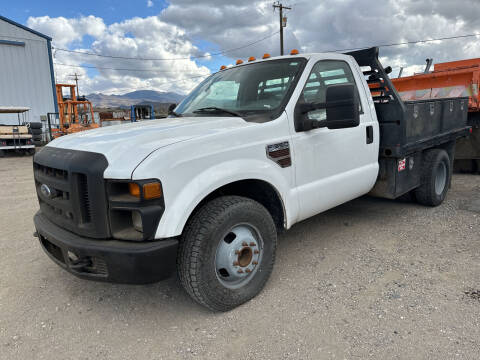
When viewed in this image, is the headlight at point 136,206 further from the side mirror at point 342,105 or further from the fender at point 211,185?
the side mirror at point 342,105

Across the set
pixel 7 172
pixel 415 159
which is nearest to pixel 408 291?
pixel 415 159

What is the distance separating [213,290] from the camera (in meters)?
2.47

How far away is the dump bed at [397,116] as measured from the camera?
3.87 m

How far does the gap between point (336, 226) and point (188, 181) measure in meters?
2.64

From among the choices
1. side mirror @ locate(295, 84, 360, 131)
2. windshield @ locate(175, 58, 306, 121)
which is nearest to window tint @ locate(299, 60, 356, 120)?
windshield @ locate(175, 58, 306, 121)

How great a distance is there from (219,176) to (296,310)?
1.15 meters

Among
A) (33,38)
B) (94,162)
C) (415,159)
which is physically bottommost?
(415,159)

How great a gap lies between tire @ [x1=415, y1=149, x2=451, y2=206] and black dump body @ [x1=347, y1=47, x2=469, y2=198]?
0.14 meters

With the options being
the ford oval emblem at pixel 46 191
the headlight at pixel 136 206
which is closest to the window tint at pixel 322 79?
the headlight at pixel 136 206

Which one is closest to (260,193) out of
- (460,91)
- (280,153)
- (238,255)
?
(280,153)

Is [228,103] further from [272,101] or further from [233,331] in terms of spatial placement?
[233,331]

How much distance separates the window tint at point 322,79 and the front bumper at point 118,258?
1.73 m

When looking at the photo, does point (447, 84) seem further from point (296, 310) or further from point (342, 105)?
point (296, 310)

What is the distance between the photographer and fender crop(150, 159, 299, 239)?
7.16 ft
